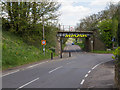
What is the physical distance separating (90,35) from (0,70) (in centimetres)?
3969

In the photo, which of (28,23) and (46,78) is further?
(28,23)

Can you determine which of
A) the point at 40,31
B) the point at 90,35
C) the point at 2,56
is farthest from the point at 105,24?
the point at 2,56

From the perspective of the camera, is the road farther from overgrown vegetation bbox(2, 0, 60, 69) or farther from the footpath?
overgrown vegetation bbox(2, 0, 60, 69)

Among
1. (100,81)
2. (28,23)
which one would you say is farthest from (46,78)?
(28,23)

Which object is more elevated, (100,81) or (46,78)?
(100,81)

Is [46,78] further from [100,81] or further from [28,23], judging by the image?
[28,23]

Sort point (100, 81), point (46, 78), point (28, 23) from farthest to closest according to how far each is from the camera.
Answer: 1. point (28, 23)
2. point (46, 78)
3. point (100, 81)

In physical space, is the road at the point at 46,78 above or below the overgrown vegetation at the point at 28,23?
below

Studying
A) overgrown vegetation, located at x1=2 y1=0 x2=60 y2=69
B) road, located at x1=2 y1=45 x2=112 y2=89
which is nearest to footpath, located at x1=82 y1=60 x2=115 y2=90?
road, located at x1=2 y1=45 x2=112 y2=89

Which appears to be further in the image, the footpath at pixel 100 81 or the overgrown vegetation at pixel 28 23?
the overgrown vegetation at pixel 28 23

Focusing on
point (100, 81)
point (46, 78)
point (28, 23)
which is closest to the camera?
point (100, 81)

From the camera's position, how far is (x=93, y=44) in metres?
62.0

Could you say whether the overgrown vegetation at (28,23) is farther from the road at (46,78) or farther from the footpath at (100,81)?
the footpath at (100,81)

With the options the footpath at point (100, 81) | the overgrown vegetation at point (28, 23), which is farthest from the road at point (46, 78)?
the overgrown vegetation at point (28, 23)
